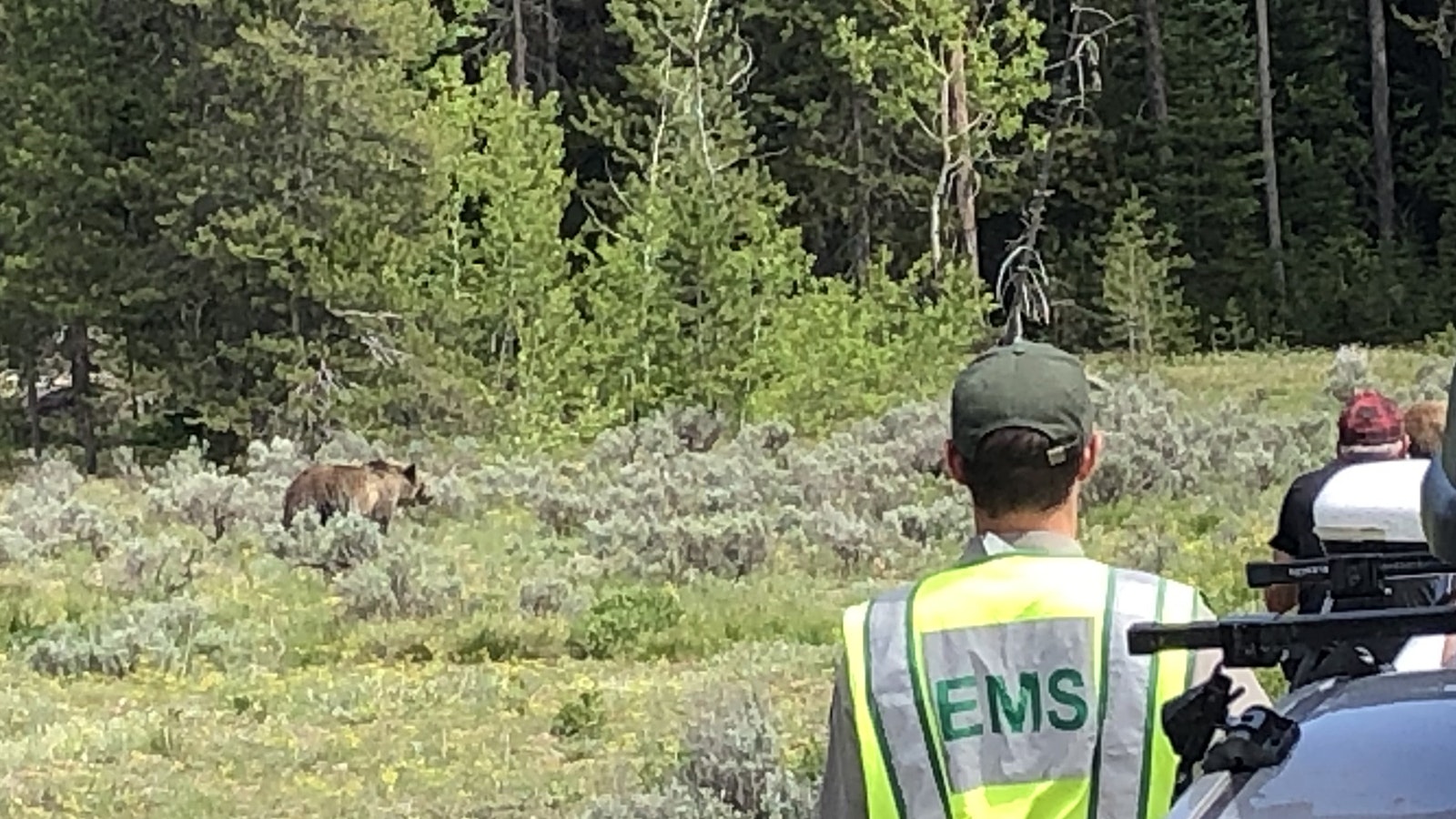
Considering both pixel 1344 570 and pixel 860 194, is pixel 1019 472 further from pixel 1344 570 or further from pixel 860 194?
pixel 860 194

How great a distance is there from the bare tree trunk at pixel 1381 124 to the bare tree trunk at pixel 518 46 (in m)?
14.1

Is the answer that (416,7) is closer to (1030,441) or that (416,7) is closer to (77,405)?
(77,405)

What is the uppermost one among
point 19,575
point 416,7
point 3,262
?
point 416,7

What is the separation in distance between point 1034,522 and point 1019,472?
0.06 m

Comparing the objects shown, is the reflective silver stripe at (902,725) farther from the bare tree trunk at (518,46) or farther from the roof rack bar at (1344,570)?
the bare tree trunk at (518,46)

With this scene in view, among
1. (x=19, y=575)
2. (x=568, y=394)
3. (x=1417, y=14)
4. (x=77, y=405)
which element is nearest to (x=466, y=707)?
(x=19, y=575)

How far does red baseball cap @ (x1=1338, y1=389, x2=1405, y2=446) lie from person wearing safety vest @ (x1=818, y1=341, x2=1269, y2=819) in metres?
3.46

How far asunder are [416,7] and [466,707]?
16758 mm

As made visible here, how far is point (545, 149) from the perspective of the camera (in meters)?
25.0

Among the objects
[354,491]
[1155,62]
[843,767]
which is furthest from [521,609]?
[1155,62]

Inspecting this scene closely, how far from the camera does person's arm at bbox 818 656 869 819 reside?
2570mm

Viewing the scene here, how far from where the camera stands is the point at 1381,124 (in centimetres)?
3819

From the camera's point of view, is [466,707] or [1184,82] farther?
[1184,82]

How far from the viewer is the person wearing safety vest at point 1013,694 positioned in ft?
8.29
